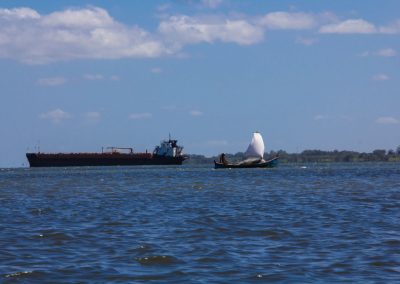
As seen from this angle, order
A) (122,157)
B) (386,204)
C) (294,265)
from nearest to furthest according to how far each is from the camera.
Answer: (294,265) → (386,204) → (122,157)

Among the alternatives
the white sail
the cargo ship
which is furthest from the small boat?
the cargo ship

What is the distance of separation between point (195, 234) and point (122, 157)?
159 meters

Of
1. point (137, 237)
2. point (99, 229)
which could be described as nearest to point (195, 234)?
point (137, 237)

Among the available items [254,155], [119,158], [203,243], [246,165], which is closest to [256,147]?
[254,155]

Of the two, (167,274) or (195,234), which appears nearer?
(167,274)

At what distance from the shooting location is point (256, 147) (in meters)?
122

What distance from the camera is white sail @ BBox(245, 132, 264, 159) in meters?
122

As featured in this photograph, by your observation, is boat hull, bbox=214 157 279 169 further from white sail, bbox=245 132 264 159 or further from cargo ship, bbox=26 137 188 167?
cargo ship, bbox=26 137 188 167

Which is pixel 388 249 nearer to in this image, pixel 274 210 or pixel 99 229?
pixel 99 229

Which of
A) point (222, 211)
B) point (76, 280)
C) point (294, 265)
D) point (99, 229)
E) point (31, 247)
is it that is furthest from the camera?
point (222, 211)

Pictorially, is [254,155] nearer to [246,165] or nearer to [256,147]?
[256,147]

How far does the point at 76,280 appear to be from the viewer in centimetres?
1452

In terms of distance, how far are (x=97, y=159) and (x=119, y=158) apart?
16.8 feet

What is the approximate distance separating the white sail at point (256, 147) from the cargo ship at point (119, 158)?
59230mm
